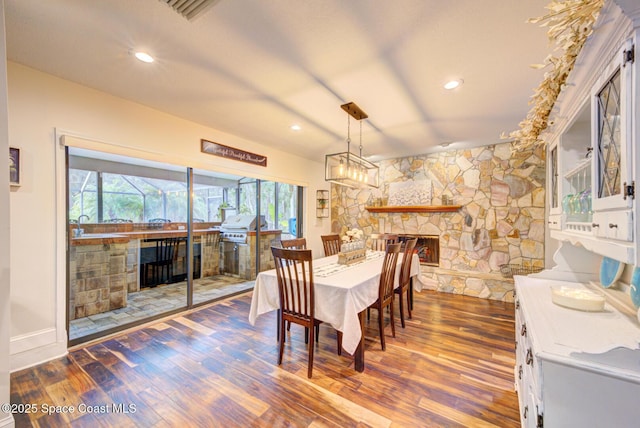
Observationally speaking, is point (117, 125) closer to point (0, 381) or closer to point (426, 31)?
point (0, 381)

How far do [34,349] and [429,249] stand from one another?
212 inches

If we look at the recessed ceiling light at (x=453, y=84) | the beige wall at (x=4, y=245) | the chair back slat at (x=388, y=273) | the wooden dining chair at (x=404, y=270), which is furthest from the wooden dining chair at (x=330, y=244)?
the beige wall at (x=4, y=245)

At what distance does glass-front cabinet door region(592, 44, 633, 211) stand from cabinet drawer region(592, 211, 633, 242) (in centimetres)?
3

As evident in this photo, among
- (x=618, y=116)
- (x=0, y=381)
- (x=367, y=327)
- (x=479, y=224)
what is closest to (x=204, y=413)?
(x=0, y=381)

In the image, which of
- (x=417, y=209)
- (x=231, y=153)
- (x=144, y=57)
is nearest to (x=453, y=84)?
(x=144, y=57)

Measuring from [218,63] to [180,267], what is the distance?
3.33 m

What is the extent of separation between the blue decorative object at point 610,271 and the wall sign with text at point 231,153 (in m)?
4.08

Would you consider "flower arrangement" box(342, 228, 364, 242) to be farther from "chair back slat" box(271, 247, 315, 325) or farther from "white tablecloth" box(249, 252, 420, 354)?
"chair back slat" box(271, 247, 315, 325)

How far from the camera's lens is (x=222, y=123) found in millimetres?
3420

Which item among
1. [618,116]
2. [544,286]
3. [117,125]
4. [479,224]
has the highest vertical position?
[117,125]

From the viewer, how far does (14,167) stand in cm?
212

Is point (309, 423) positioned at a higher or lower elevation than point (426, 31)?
lower

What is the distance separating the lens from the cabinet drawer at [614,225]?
0.92 m

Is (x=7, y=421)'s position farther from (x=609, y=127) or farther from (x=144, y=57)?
(x=609, y=127)
